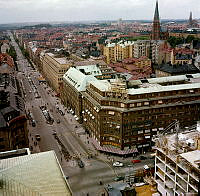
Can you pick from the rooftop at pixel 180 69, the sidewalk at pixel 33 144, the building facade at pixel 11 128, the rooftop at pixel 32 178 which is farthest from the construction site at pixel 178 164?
the rooftop at pixel 180 69

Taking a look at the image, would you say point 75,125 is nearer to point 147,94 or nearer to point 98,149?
point 98,149

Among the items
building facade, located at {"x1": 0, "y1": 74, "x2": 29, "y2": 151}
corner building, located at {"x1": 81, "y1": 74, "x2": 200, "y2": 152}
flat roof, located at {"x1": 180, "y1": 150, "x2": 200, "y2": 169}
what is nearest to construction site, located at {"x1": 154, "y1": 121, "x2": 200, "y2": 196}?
flat roof, located at {"x1": 180, "y1": 150, "x2": 200, "y2": 169}

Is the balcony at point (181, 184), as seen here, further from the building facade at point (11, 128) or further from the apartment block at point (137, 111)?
the building facade at point (11, 128)

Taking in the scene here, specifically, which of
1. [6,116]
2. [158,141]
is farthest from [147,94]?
[6,116]

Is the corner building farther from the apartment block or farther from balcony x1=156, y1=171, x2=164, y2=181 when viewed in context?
balcony x1=156, y1=171, x2=164, y2=181

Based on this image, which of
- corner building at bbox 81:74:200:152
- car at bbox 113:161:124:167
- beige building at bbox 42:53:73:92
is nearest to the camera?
car at bbox 113:161:124:167

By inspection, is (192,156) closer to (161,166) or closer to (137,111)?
(161,166)

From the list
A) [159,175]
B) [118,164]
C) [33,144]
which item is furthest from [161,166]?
[33,144]

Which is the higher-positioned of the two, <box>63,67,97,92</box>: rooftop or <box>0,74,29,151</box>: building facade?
<box>63,67,97,92</box>: rooftop
